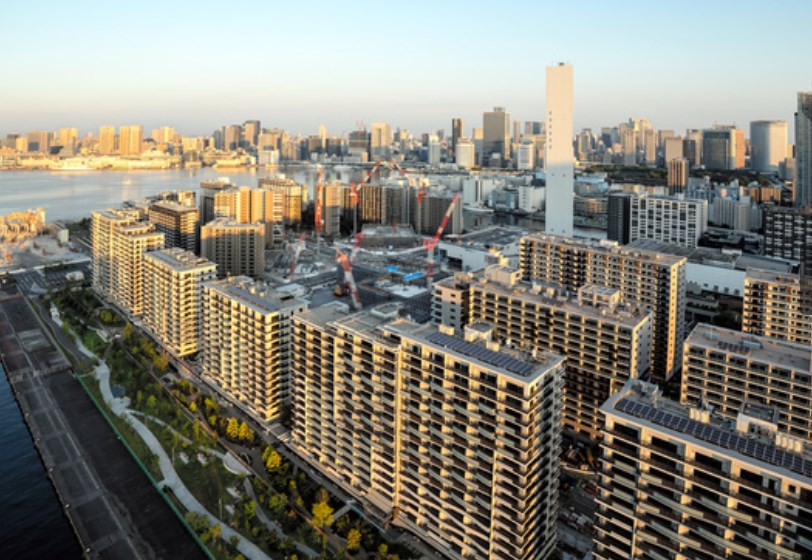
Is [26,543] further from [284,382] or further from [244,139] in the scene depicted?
[244,139]

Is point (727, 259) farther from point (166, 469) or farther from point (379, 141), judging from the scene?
point (379, 141)

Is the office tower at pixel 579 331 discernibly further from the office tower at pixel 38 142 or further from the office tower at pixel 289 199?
the office tower at pixel 38 142

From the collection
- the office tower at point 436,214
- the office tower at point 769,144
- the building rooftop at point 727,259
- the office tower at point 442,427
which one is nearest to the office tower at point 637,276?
the building rooftop at point 727,259

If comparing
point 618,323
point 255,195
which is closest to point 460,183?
point 255,195

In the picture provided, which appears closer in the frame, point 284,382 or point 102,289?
point 284,382

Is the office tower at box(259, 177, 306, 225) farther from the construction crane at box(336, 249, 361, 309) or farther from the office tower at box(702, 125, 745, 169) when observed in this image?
the office tower at box(702, 125, 745, 169)

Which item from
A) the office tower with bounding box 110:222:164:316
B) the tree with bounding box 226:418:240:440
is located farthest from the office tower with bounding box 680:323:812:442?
the office tower with bounding box 110:222:164:316

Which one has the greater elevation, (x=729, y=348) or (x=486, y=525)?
(x=729, y=348)
